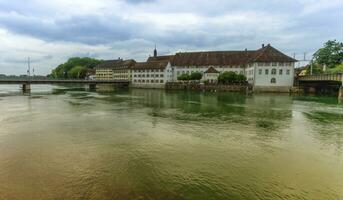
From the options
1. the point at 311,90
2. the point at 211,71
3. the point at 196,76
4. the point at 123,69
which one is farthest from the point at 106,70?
the point at 311,90

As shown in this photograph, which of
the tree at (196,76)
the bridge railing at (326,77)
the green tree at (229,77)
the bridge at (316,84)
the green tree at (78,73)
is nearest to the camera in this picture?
the bridge railing at (326,77)

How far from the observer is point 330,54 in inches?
2948

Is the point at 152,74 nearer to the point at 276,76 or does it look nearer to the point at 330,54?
the point at 276,76

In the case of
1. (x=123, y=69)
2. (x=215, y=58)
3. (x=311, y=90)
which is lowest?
(x=311, y=90)

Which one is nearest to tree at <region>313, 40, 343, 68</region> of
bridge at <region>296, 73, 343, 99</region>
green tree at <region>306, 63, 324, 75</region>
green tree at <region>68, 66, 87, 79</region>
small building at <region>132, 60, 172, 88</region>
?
green tree at <region>306, 63, 324, 75</region>

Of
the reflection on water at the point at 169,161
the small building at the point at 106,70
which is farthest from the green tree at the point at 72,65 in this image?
→ the reflection on water at the point at 169,161

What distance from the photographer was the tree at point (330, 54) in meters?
72.8

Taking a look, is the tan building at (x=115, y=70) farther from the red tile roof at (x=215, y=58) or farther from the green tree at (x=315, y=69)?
the green tree at (x=315, y=69)

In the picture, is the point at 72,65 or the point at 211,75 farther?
the point at 72,65

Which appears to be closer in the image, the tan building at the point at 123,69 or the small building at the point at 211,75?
the small building at the point at 211,75

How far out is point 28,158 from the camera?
1171 centimetres

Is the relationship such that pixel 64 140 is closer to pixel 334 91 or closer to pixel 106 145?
pixel 106 145

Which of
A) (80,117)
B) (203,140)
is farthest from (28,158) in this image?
(80,117)

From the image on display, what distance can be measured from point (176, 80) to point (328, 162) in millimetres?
75385
